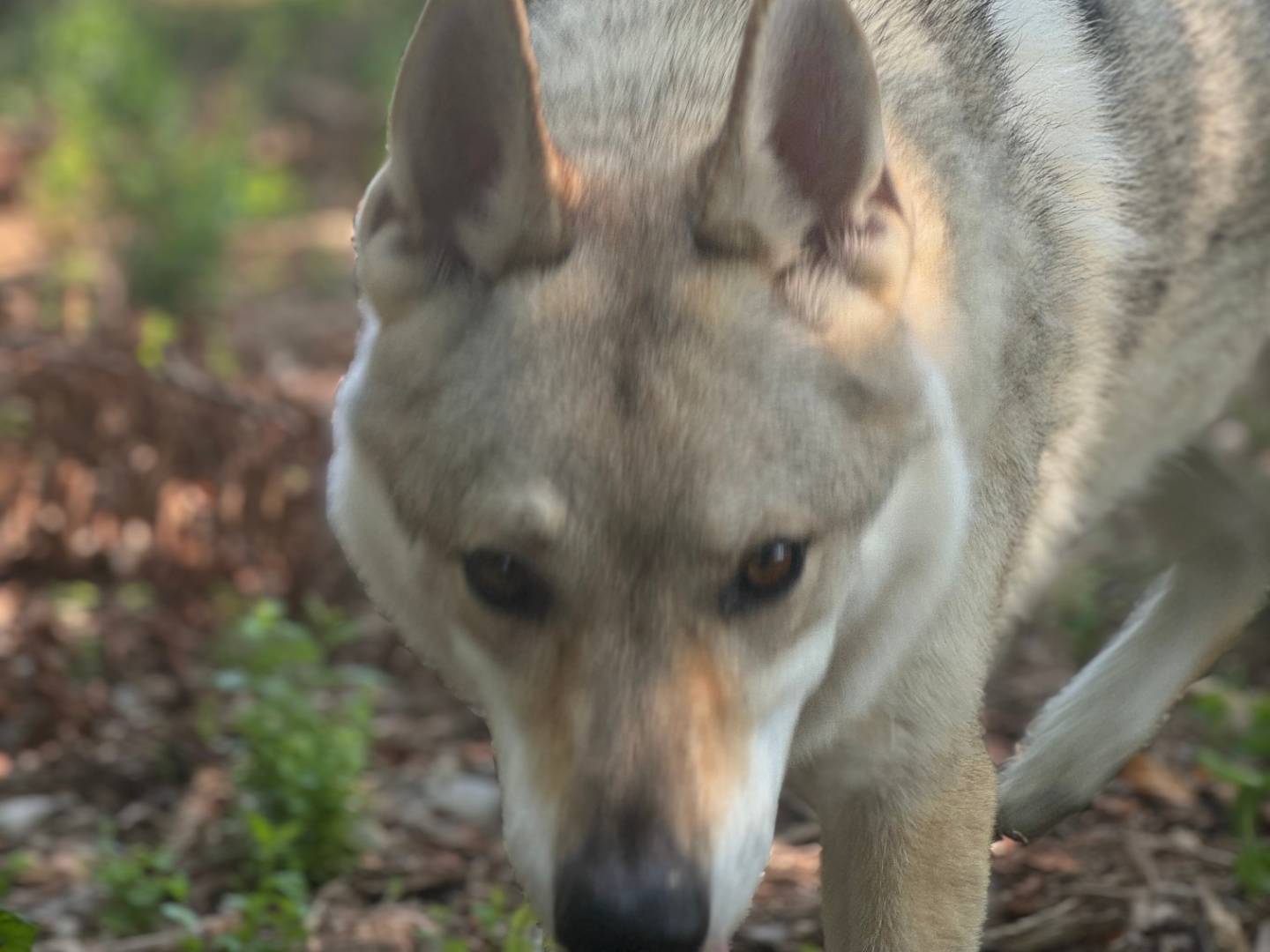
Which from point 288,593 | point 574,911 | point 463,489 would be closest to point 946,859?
point 574,911

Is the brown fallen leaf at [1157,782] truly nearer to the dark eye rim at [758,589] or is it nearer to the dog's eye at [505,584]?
the dark eye rim at [758,589]

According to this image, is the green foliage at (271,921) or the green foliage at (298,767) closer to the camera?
the green foliage at (271,921)

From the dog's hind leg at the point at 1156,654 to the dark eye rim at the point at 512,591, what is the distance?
1387 millimetres

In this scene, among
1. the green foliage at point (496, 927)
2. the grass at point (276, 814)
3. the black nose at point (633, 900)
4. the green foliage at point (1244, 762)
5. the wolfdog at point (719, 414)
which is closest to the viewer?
the black nose at point (633, 900)

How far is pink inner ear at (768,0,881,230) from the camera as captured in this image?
2.18 meters

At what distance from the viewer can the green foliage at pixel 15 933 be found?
2371 millimetres

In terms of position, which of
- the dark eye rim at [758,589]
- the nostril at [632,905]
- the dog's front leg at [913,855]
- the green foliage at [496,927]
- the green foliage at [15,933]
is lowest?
the green foliage at [496,927]

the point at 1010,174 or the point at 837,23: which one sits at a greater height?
the point at 837,23

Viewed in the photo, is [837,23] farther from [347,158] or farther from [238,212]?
[347,158]

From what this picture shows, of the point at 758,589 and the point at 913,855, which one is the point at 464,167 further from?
the point at 913,855

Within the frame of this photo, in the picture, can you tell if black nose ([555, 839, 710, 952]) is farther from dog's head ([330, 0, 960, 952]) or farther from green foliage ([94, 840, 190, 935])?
green foliage ([94, 840, 190, 935])

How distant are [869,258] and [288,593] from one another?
9.68 ft

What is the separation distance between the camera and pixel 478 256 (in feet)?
7.58

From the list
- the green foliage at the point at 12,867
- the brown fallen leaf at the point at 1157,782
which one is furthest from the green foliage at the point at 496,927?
the brown fallen leaf at the point at 1157,782
